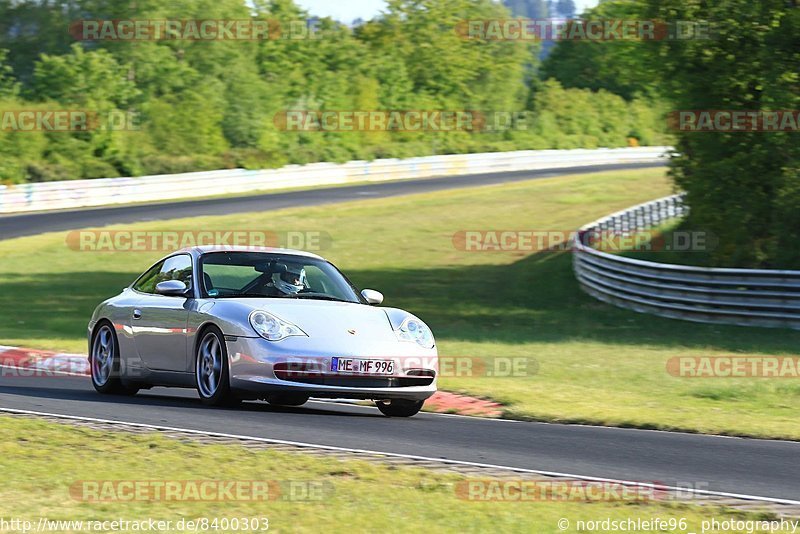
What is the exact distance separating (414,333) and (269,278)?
1399 mm

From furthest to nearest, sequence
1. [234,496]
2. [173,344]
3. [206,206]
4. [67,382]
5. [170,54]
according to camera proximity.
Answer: [170,54]
[206,206]
[67,382]
[173,344]
[234,496]

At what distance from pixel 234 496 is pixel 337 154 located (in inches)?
2049

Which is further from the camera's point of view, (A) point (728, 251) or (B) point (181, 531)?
(A) point (728, 251)

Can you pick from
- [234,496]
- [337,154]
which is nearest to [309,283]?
[234,496]

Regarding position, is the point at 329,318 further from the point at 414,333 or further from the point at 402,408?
the point at 402,408

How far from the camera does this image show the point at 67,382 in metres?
13.1

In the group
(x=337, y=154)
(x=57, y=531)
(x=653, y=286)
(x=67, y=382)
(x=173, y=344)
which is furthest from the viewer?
(x=337, y=154)

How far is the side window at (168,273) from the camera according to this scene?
37.2 ft

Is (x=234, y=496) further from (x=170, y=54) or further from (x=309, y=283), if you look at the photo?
(x=170, y=54)

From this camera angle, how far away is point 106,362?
1194 cm

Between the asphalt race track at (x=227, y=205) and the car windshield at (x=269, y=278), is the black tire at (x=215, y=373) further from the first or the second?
the asphalt race track at (x=227, y=205)

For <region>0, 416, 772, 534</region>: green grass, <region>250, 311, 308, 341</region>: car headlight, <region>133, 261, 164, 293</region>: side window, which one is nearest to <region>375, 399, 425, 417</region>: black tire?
<region>250, 311, 308, 341</region>: car headlight

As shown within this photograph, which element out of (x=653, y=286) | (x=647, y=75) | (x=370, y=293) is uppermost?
(x=647, y=75)

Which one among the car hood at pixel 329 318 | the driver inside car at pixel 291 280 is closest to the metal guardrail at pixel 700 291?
the driver inside car at pixel 291 280
